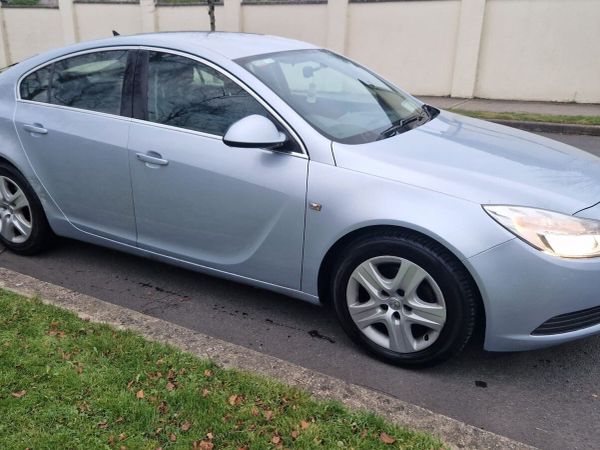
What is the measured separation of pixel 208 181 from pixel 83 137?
1.01 metres

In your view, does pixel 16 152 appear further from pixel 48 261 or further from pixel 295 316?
pixel 295 316

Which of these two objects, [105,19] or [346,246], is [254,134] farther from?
[105,19]

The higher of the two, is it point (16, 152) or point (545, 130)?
point (16, 152)

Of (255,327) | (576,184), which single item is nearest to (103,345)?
(255,327)

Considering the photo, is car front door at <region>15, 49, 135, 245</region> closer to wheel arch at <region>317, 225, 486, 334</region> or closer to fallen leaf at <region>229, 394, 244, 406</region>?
wheel arch at <region>317, 225, 486, 334</region>

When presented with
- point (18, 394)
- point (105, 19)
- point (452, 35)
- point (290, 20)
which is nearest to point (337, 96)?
point (18, 394)

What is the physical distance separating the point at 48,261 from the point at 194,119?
174 centimetres

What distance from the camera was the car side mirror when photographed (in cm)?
297

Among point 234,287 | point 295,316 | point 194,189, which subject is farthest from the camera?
point 234,287

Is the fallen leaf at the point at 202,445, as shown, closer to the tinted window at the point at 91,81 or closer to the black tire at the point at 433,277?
the black tire at the point at 433,277

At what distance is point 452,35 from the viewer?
1218 cm

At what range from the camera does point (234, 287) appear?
388 centimetres

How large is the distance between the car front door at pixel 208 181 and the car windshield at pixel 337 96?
222 mm

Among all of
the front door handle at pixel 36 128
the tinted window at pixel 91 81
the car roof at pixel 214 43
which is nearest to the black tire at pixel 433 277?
the car roof at pixel 214 43
